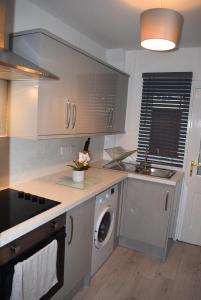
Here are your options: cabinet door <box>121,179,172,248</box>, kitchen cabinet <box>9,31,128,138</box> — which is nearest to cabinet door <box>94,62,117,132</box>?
kitchen cabinet <box>9,31,128,138</box>

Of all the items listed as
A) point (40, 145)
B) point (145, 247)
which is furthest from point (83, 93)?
point (145, 247)

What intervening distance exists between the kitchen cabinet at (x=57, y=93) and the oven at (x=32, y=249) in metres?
0.67

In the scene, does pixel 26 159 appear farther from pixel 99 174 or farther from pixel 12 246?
pixel 12 246

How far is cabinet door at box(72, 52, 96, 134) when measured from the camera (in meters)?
2.12

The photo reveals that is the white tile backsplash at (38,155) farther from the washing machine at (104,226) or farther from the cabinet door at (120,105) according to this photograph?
the washing machine at (104,226)

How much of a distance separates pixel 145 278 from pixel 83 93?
1.81 metres

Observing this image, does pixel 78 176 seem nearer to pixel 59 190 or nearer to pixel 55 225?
pixel 59 190

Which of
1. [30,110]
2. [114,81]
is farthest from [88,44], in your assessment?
[30,110]

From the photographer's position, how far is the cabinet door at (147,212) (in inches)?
100

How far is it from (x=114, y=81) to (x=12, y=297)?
7.36ft

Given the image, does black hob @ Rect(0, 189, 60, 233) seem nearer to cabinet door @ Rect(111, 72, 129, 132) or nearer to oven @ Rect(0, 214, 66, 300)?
oven @ Rect(0, 214, 66, 300)

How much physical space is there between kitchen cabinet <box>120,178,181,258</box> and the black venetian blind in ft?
1.96

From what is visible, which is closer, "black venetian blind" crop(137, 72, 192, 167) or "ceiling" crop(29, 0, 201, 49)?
"ceiling" crop(29, 0, 201, 49)

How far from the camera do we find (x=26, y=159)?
6.93 ft
